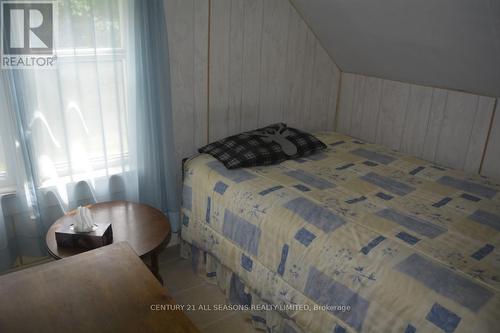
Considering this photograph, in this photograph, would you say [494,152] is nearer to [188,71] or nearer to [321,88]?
[321,88]

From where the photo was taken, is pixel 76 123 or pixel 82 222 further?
pixel 76 123

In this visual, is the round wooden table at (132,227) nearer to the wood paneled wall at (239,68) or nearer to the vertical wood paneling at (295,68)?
the wood paneled wall at (239,68)

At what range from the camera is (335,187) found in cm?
209

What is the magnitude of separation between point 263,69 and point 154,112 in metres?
0.86

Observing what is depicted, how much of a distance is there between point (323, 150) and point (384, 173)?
1.55 ft

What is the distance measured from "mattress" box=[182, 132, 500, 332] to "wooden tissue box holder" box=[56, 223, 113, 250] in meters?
0.62

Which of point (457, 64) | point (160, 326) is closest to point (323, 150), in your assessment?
point (457, 64)

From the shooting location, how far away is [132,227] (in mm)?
1895

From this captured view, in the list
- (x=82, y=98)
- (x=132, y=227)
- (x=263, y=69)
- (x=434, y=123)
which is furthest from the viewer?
(x=263, y=69)

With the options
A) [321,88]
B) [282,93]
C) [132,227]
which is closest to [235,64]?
[282,93]

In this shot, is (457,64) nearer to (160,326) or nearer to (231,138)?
(231,138)

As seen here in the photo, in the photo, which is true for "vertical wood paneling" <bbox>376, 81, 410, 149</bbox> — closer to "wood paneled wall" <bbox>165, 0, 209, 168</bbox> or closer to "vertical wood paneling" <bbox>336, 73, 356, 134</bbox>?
"vertical wood paneling" <bbox>336, 73, 356, 134</bbox>

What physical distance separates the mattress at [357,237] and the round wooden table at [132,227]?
34cm

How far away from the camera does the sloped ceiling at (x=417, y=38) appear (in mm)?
1930
